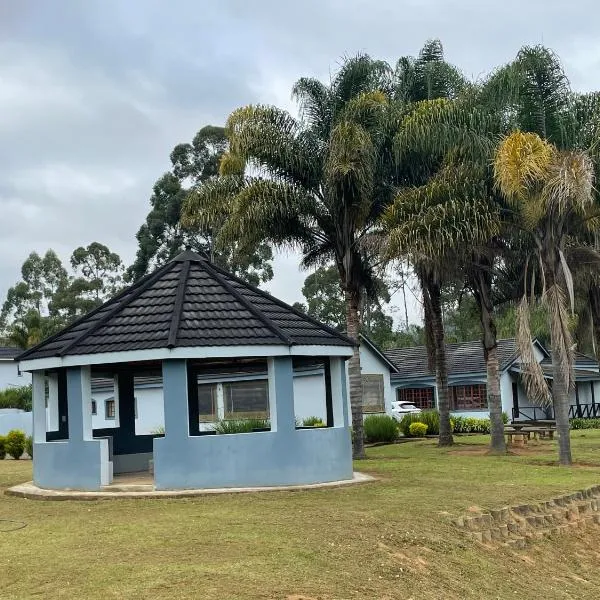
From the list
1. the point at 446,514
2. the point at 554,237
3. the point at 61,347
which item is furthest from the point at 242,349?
the point at 554,237

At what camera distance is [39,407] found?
A: 692 inches

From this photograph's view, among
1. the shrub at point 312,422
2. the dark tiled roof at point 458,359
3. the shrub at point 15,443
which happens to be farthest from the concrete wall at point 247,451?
the dark tiled roof at point 458,359

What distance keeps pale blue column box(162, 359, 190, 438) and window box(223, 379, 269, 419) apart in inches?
798

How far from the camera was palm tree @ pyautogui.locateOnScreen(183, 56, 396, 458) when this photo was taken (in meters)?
22.0

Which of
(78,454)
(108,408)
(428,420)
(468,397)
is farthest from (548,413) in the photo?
(78,454)

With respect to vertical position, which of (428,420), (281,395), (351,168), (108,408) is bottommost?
(428,420)

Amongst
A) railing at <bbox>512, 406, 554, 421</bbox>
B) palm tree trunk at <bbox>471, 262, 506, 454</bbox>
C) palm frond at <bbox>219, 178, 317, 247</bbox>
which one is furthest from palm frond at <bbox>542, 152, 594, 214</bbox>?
railing at <bbox>512, 406, 554, 421</bbox>

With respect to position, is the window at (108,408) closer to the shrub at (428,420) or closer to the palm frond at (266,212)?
the shrub at (428,420)

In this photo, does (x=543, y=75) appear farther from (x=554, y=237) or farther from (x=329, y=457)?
(x=329, y=457)

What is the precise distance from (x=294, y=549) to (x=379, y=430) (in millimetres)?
19932

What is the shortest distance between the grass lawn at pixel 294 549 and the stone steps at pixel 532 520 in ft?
0.71

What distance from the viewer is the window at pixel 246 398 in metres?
36.2

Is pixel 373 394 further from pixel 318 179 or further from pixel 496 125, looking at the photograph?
pixel 496 125

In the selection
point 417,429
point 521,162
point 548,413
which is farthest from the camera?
point 548,413
